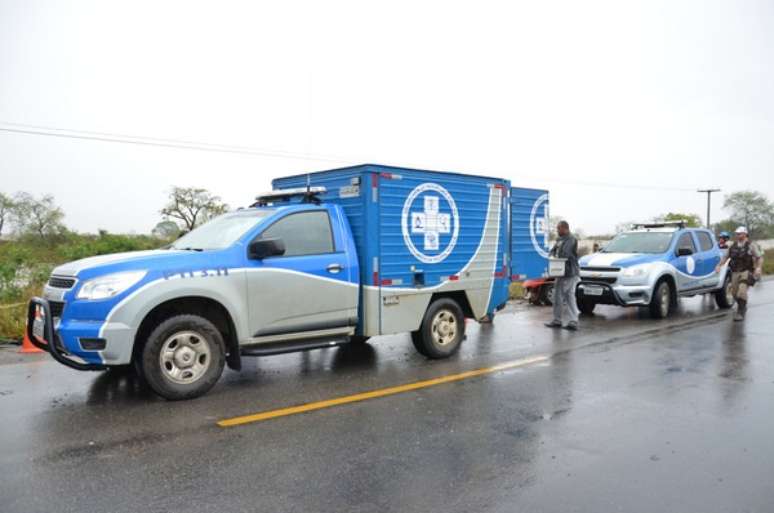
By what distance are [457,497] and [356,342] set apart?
17.0 feet

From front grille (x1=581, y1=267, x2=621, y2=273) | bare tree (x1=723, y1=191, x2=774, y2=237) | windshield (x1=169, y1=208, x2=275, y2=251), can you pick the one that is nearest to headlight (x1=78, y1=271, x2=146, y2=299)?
windshield (x1=169, y1=208, x2=275, y2=251)

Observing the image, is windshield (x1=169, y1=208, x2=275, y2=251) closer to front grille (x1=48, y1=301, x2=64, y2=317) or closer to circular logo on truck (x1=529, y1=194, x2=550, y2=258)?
front grille (x1=48, y1=301, x2=64, y2=317)

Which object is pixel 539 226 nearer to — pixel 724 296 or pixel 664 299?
pixel 664 299

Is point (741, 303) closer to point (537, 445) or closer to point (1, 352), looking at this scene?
point (537, 445)

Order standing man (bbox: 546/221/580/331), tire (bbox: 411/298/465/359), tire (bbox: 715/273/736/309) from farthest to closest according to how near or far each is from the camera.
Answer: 1. tire (bbox: 715/273/736/309)
2. standing man (bbox: 546/221/580/331)
3. tire (bbox: 411/298/465/359)

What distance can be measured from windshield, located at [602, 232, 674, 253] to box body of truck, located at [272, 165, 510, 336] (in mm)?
5029

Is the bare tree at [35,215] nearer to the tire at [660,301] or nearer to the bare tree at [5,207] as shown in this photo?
the bare tree at [5,207]

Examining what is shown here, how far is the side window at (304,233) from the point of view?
21.2ft

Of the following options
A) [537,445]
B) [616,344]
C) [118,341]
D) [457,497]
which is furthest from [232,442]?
[616,344]

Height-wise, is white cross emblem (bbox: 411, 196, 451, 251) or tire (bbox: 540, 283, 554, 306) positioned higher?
white cross emblem (bbox: 411, 196, 451, 251)

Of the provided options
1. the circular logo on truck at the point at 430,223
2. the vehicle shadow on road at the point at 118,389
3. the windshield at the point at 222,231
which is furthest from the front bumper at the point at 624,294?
the vehicle shadow on road at the point at 118,389

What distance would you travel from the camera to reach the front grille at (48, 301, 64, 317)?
5.43m

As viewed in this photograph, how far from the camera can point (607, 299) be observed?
37.9ft

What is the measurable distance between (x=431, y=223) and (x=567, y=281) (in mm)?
3910
